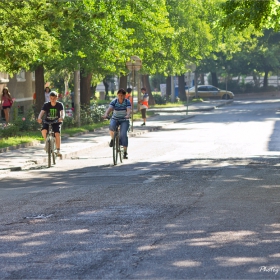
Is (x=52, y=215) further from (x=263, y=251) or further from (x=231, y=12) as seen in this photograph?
(x=231, y=12)

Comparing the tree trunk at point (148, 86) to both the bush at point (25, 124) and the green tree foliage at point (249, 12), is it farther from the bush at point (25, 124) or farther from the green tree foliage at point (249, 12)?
the green tree foliage at point (249, 12)

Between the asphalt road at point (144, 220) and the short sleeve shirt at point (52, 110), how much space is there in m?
1.19

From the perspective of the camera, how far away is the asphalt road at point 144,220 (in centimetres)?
764

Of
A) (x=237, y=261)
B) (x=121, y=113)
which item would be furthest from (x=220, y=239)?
(x=121, y=113)

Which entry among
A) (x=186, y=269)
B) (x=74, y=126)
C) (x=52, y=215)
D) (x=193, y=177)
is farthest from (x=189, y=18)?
(x=186, y=269)

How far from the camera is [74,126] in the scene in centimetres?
3741

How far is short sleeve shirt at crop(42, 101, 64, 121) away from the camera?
2035cm

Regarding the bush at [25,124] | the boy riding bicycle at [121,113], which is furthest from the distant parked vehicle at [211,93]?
the boy riding bicycle at [121,113]

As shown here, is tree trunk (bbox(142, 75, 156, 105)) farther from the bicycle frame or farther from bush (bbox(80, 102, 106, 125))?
the bicycle frame

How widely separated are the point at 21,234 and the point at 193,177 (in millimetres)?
6790

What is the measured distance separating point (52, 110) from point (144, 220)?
1028 centimetres

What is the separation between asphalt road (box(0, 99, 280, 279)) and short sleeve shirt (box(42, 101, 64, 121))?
119 cm

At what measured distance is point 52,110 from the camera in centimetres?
2036

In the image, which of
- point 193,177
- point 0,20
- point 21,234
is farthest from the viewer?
point 0,20
